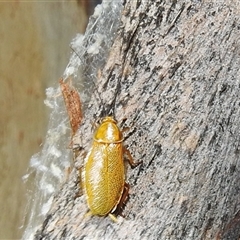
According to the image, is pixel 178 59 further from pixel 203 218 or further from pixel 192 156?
pixel 203 218

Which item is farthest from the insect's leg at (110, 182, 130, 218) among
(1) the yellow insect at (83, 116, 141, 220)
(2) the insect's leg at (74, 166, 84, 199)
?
(2) the insect's leg at (74, 166, 84, 199)

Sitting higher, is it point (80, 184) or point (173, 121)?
point (173, 121)

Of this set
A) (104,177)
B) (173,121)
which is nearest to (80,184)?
(104,177)

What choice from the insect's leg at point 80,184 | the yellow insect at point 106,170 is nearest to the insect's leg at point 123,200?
the yellow insect at point 106,170

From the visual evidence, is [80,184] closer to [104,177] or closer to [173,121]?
[104,177]
